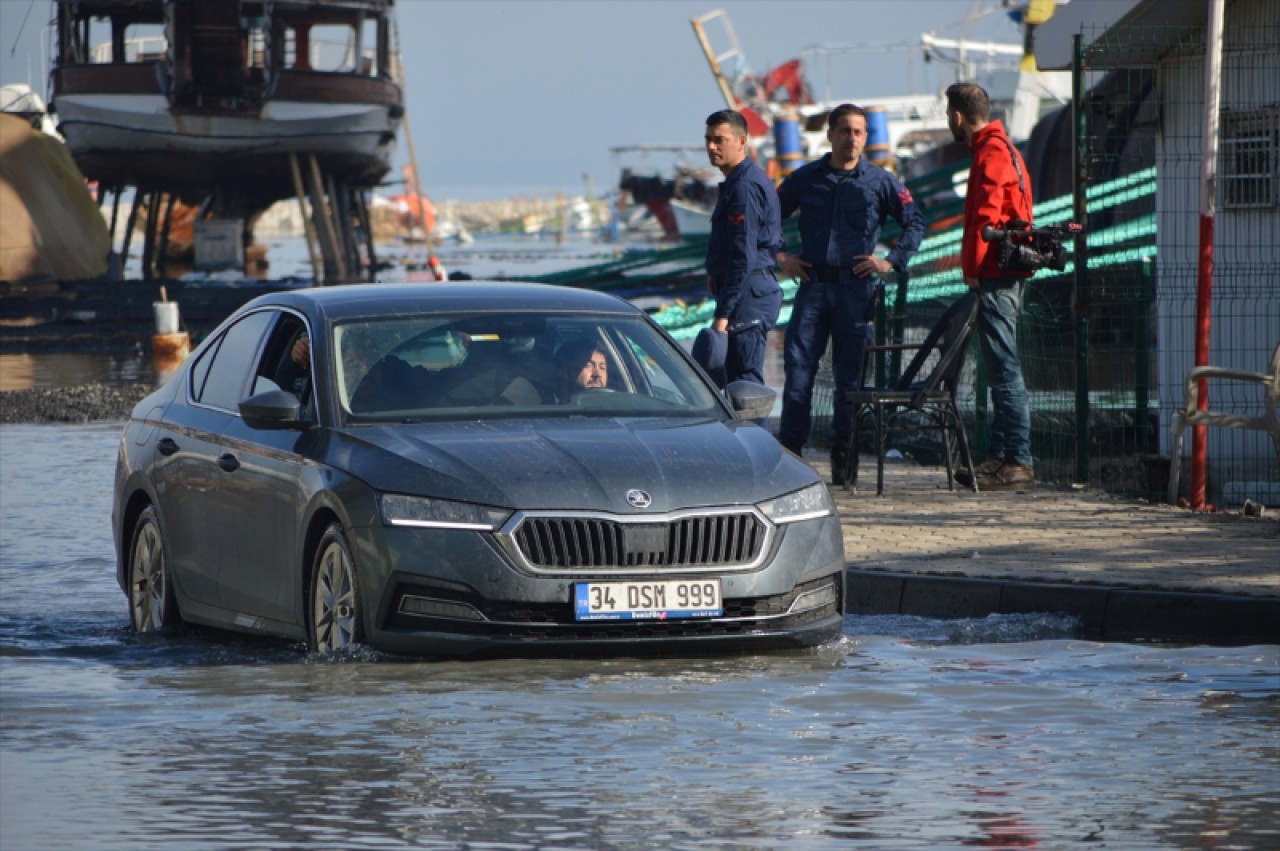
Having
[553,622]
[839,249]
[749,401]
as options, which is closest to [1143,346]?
[839,249]

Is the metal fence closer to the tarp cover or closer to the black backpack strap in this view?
the black backpack strap

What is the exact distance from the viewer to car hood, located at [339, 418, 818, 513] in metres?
7.65

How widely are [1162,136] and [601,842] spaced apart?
1134 centimetres

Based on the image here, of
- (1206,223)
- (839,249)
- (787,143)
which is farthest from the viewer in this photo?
(787,143)

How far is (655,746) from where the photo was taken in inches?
261

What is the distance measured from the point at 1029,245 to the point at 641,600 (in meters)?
5.91

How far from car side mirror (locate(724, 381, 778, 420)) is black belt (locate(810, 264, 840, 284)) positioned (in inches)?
176

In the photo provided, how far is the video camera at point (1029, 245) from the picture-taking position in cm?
1276

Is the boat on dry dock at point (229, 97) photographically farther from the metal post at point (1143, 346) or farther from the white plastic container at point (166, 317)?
the metal post at point (1143, 346)

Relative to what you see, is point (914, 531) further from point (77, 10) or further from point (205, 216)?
point (205, 216)

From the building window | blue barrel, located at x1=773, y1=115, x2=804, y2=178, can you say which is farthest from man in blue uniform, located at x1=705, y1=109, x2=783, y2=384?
blue barrel, located at x1=773, y1=115, x2=804, y2=178

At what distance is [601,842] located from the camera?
5.43 m

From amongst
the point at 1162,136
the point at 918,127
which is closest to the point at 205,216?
the point at 918,127

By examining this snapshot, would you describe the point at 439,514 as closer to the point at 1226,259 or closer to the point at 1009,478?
the point at 1009,478
